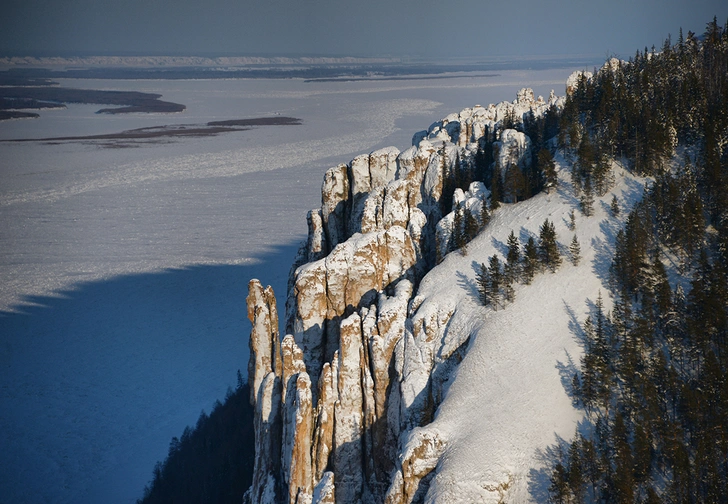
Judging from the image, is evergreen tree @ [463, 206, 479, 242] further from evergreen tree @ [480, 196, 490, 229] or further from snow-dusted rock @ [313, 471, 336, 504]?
snow-dusted rock @ [313, 471, 336, 504]

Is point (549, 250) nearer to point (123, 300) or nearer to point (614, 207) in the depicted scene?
point (614, 207)

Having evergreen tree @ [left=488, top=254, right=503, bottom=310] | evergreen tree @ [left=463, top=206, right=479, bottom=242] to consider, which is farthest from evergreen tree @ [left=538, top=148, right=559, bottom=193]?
evergreen tree @ [left=488, top=254, right=503, bottom=310]

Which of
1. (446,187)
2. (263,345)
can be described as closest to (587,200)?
(446,187)

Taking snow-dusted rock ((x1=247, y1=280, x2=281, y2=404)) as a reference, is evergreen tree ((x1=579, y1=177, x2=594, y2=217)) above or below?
above

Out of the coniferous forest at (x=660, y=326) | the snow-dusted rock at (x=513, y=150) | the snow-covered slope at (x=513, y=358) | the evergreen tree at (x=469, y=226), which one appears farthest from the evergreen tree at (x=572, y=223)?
the snow-dusted rock at (x=513, y=150)

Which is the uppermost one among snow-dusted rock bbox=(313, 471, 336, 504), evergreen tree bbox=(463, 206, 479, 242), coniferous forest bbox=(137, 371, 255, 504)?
evergreen tree bbox=(463, 206, 479, 242)

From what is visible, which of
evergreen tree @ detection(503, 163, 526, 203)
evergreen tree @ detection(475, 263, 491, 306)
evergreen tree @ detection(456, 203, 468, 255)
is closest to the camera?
evergreen tree @ detection(475, 263, 491, 306)
